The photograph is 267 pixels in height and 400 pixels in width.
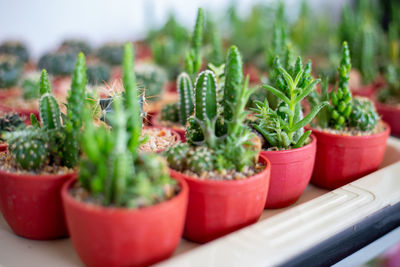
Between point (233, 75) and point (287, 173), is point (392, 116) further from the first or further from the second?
point (233, 75)

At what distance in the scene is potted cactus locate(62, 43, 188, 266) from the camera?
940mm

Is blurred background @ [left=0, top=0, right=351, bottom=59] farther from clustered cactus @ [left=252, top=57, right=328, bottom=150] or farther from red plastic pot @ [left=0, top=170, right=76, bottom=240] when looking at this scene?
red plastic pot @ [left=0, top=170, right=76, bottom=240]

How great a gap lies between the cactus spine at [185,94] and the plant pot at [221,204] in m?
0.64

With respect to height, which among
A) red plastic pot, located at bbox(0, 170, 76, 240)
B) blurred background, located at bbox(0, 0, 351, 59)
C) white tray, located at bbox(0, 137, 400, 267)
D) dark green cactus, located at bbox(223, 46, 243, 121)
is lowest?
white tray, located at bbox(0, 137, 400, 267)

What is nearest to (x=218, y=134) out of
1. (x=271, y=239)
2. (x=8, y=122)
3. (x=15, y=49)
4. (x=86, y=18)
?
(x=271, y=239)

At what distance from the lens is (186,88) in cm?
177

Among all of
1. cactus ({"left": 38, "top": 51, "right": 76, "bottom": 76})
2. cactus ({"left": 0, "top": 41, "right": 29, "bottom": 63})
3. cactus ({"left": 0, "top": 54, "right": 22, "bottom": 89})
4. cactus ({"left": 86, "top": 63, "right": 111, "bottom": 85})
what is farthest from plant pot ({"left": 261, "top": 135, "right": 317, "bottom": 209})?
cactus ({"left": 0, "top": 41, "right": 29, "bottom": 63})

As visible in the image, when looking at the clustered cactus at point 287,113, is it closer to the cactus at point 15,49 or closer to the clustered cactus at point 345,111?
the clustered cactus at point 345,111

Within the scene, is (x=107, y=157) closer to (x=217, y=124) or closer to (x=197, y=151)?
(x=197, y=151)

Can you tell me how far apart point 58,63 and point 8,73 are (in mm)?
324

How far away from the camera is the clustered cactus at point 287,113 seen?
143 centimetres

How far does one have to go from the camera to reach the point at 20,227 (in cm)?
123

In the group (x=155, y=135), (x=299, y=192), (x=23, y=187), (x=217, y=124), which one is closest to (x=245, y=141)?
(x=217, y=124)

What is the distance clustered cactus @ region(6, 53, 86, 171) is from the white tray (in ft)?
0.80
